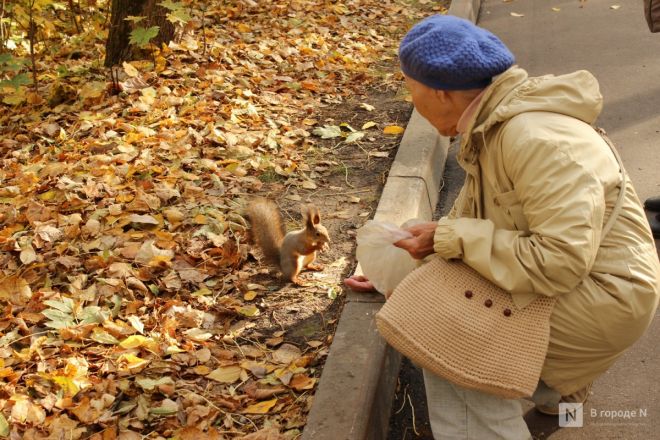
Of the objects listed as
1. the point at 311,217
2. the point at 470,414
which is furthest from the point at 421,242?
the point at 311,217

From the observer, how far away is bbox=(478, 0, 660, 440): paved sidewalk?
113 inches

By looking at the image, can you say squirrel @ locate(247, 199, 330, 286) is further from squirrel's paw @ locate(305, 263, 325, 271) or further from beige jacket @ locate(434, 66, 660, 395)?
beige jacket @ locate(434, 66, 660, 395)

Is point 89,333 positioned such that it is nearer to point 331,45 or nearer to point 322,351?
point 322,351

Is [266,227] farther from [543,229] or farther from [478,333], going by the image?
[543,229]

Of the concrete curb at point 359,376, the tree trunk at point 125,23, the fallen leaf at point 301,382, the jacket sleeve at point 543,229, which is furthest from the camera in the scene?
the tree trunk at point 125,23

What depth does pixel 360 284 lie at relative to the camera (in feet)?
11.1

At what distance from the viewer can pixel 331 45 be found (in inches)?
284

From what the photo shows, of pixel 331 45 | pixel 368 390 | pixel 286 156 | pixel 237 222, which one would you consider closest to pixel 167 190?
pixel 237 222

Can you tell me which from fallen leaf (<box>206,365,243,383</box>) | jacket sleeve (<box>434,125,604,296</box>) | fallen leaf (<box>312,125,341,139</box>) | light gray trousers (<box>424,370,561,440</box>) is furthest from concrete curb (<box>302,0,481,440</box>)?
fallen leaf (<box>312,125,341,139</box>)

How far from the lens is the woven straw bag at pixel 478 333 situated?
2189 millimetres

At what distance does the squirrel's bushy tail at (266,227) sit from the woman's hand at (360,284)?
0.50 metres

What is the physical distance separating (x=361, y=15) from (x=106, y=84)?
3423mm

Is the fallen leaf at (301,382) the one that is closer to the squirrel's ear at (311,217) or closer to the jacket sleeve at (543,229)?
the squirrel's ear at (311,217)

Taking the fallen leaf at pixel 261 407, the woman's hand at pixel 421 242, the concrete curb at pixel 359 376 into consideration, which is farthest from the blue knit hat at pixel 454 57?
the fallen leaf at pixel 261 407
